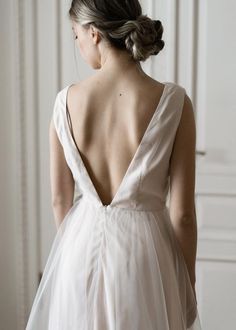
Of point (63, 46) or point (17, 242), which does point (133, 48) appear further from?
point (17, 242)

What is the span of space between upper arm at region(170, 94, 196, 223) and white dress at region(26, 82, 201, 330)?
18mm

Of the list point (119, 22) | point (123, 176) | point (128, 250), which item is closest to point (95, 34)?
point (119, 22)

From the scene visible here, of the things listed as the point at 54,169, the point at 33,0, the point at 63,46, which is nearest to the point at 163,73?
the point at 63,46

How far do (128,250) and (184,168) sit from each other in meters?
0.23

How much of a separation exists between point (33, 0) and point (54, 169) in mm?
1095

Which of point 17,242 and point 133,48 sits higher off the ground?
point 133,48

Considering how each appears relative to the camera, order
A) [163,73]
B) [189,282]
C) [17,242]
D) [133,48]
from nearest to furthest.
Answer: [133,48] < [189,282] < [163,73] < [17,242]

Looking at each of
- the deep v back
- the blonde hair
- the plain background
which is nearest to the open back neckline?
the deep v back

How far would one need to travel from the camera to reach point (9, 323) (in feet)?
7.91

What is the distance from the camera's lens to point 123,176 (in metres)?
1.23

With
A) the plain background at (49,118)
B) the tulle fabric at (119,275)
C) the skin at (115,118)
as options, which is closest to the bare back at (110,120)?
the skin at (115,118)

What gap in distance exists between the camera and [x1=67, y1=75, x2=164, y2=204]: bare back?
3.90ft

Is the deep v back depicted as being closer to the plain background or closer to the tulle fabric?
the tulle fabric

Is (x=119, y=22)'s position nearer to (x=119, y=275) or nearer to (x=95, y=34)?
(x=95, y=34)
